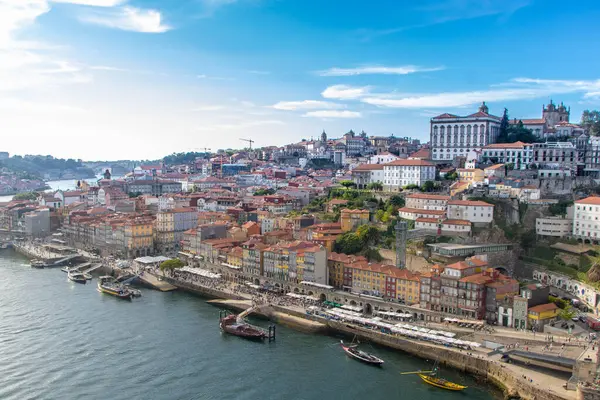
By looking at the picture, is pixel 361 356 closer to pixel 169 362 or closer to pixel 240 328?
pixel 240 328

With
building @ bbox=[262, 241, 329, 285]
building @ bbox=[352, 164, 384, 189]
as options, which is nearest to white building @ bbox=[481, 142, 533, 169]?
building @ bbox=[352, 164, 384, 189]

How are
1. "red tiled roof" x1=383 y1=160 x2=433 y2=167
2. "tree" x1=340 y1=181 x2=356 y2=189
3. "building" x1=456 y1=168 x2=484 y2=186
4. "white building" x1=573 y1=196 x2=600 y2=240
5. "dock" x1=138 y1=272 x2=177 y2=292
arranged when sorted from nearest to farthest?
"white building" x1=573 y1=196 x2=600 y2=240
"dock" x1=138 y1=272 x2=177 y2=292
"building" x1=456 y1=168 x2=484 y2=186
"red tiled roof" x1=383 y1=160 x2=433 y2=167
"tree" x1=340 y1=181 x2=356 y2=189

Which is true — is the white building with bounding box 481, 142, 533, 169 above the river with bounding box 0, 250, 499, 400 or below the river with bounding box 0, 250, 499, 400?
above

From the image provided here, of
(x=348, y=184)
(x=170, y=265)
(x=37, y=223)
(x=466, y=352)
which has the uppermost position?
(x=348, y=184)

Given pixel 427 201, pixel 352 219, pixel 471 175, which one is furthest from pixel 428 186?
pixel 352 219

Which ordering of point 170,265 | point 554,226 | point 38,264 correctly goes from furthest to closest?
1. point 38,264
2. point 170,265
3. point 554,226

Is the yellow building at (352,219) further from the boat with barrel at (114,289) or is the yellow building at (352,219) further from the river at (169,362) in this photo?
the boat with barrel at (114,289)

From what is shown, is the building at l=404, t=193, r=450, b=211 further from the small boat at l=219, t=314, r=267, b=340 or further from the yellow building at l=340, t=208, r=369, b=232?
A: the small boat at l=219, t=314, r=267, b=340
